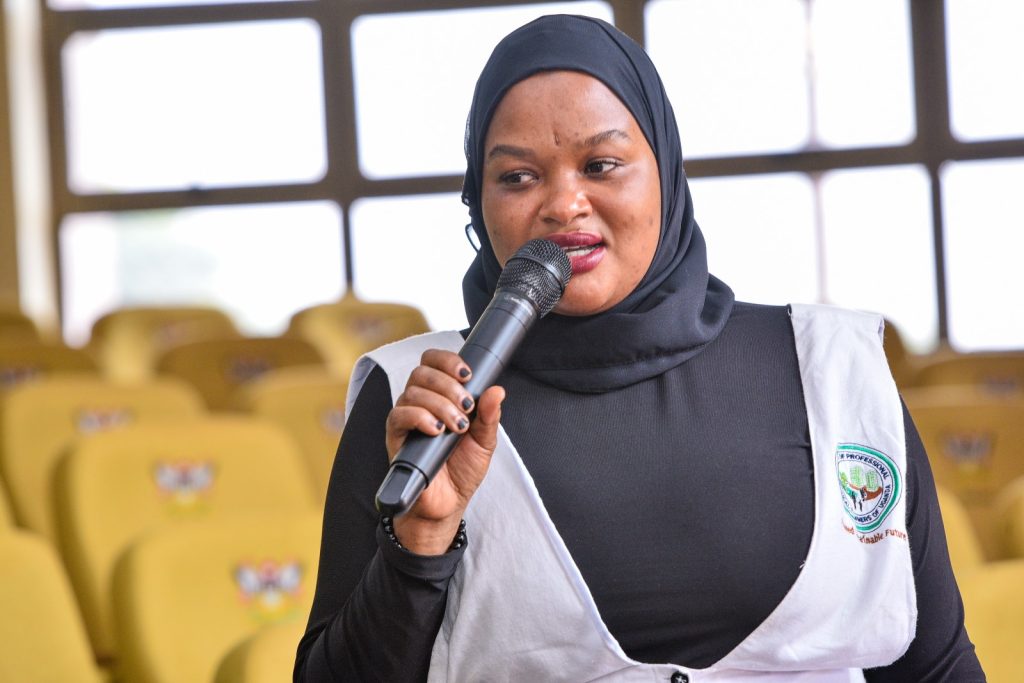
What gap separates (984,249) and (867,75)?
1.11 metres

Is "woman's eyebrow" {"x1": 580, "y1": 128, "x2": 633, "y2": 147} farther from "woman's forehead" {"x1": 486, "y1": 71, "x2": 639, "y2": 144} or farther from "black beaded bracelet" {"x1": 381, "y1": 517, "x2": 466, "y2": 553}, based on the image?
"black beaded bracelet" {"x1": 381, "y1": 517, "x2": 466, "y2": 553}

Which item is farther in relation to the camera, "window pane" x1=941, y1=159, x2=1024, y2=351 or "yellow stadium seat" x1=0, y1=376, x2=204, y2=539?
"window pane" x1=941, y1=159, x2=1024, y2=351

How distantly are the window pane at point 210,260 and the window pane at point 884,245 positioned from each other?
2650mm

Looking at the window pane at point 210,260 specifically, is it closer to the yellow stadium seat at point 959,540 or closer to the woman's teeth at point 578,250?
the yellow stadium seat at point 959,540

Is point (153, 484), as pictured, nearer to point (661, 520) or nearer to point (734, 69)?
point (661, 520)

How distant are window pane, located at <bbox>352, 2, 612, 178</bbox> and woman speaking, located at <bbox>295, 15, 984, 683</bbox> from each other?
18.9ft

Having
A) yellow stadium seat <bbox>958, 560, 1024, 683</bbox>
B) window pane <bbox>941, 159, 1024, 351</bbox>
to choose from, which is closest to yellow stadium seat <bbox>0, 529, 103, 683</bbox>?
yellow stadium seat <bbox>958, 560, 1024, 683</bbox>

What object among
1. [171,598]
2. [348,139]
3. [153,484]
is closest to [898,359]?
[153,484]

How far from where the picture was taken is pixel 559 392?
1400mm

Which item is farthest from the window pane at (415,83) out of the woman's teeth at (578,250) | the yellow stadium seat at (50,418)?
the woman's teeth at (578,250)

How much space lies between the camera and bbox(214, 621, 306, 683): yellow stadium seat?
1.73 meters

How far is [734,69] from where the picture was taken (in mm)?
7078

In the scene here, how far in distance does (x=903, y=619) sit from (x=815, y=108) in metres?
6.15

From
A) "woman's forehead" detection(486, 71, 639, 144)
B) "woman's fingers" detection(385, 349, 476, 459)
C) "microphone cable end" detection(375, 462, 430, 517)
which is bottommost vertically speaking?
"microphone cable end" detection(375, 462, 430, 517)
